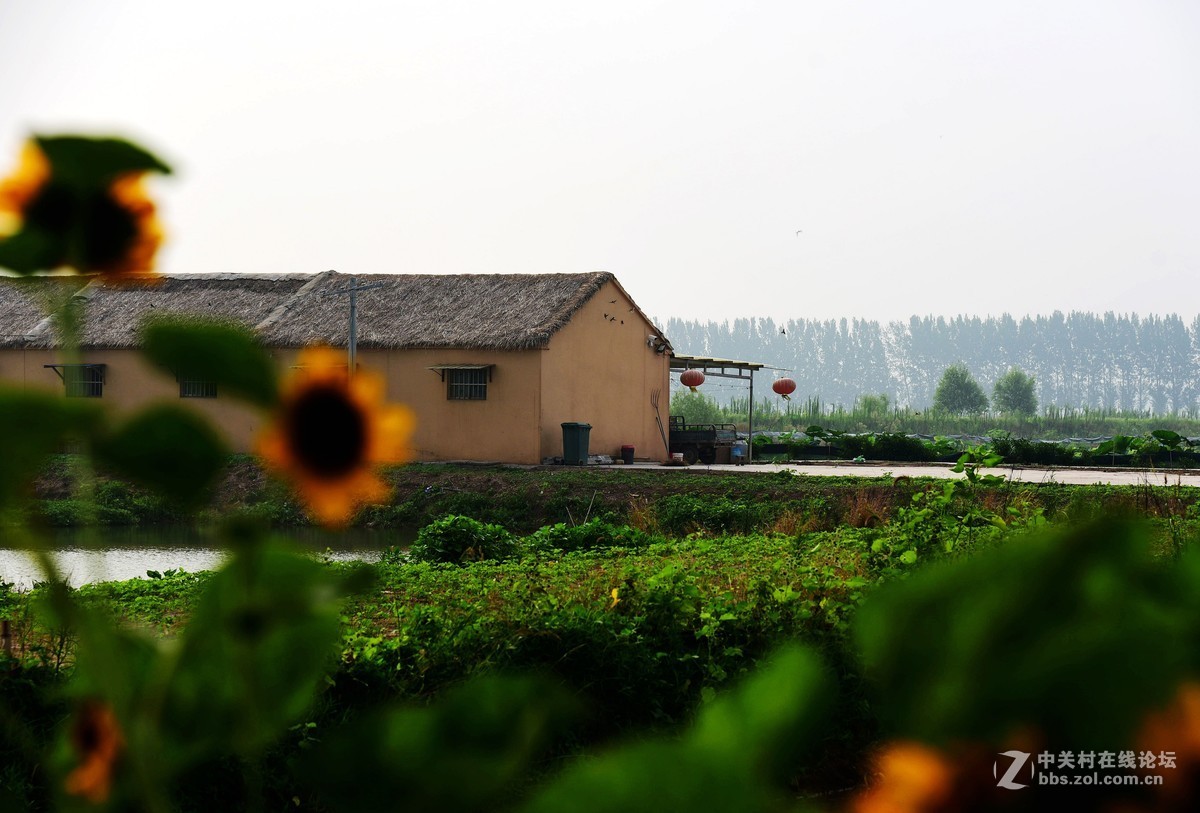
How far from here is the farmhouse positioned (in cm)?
1650

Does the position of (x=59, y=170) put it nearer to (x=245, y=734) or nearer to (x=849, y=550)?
(x=245, y=734)

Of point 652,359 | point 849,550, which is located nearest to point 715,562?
point 849,550

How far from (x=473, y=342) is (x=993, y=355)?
389ft

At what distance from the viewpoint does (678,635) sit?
155 inches

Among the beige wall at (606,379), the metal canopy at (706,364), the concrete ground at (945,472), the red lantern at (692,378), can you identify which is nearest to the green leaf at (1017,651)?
the concrete ground at (945,472)

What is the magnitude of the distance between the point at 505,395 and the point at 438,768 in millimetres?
16380

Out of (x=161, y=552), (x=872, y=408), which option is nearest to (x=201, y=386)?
(x=161, y=552)

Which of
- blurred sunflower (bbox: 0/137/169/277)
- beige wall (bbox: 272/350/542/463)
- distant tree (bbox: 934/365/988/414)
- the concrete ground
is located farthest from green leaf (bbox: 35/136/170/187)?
distant tree (bbox: 934/365/988/414)

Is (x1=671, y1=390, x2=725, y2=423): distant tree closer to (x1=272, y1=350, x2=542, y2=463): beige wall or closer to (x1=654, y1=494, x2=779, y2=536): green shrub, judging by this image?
(x1=272, y1=350, x2=542, y2=463): beige wall

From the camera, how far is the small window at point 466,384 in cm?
1672

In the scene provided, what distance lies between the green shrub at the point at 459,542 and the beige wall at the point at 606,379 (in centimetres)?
830

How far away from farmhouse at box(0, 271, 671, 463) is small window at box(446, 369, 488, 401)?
16mm

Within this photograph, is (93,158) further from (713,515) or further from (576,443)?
(576,443)

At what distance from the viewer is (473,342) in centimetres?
1662
